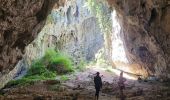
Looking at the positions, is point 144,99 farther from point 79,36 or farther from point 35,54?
point 79,36

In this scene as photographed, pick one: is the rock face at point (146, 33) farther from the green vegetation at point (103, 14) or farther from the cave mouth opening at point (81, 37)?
the green vegetation at point (103, 14)

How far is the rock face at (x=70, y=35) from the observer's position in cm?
3362

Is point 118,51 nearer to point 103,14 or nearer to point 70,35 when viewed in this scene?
point 103,14

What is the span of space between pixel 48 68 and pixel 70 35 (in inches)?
545

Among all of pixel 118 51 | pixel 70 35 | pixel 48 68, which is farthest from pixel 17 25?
pixel 70 35

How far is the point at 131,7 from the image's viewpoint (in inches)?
987

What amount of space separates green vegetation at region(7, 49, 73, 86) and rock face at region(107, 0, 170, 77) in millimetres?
6703

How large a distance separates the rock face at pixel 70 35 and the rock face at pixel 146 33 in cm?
857

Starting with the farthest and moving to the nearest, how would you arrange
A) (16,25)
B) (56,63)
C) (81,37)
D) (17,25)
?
(81,37) < (56,63) < (17,25) < (16,25)

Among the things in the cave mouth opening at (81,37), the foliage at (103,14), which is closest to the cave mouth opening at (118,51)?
the cave mouth opening at (81,37)

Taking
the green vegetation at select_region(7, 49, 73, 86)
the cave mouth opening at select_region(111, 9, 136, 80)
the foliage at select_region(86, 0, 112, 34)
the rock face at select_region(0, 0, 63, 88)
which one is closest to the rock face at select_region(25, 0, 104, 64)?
the green vegetation at select_region(7, 49, 73, 86)

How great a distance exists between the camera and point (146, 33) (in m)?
24.7

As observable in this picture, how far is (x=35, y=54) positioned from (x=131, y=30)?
31.7 ft

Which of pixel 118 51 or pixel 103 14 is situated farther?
pixel 103 14
